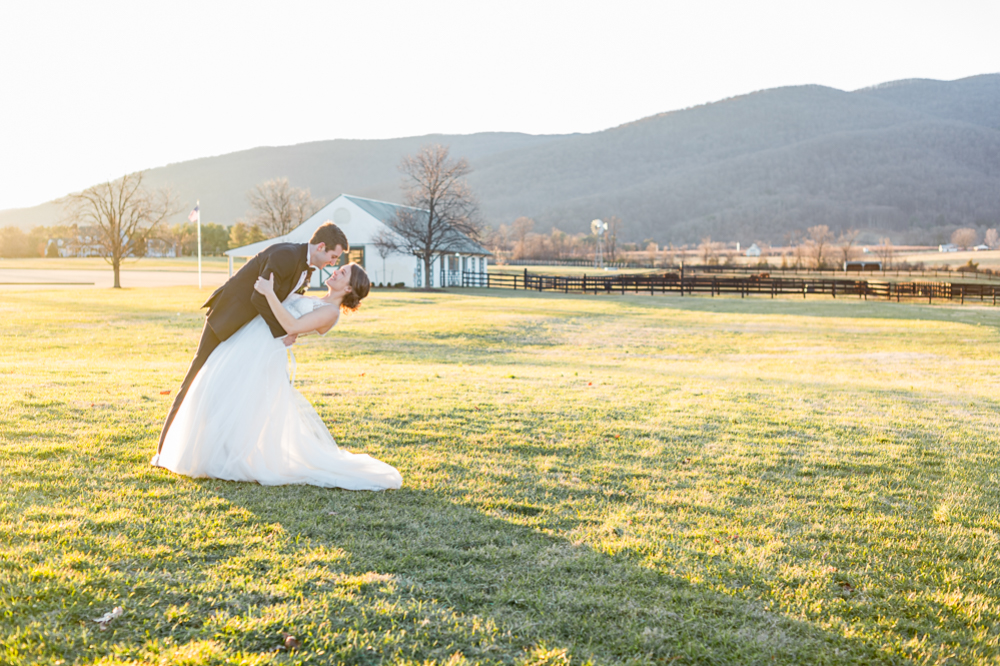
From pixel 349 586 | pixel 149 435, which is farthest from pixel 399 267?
pixel 349 586

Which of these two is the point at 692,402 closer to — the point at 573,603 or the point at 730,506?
the point at 730,506

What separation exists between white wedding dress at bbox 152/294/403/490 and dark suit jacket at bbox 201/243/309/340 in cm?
8

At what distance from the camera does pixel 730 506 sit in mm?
5551

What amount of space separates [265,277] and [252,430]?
1292mm

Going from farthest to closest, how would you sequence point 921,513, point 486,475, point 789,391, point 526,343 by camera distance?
point 526,343, point 789,391, point 486,475, point 921,513

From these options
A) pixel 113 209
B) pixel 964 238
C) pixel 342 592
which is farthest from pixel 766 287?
pixel 964 238

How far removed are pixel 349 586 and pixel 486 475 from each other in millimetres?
2471

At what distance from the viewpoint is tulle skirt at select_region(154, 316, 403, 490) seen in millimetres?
5484

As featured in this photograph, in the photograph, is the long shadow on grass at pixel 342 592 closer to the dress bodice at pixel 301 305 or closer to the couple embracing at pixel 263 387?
the couple embracing at pixel 263 387

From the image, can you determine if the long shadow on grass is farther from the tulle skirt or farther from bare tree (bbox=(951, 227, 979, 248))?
bare tree (bbox=(951, 227, 979, 248))

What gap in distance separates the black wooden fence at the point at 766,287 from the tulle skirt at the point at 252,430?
149 feet

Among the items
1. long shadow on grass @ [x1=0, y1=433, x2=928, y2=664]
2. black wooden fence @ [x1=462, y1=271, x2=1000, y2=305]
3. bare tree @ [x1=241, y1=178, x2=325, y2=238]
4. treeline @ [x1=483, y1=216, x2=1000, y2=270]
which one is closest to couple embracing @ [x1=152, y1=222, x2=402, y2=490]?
long shadow on grass @ [x1=0, y1=433, x2=928, y2=664]

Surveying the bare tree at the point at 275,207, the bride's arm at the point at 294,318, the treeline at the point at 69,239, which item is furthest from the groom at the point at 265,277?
the treeline at the point at 69,239

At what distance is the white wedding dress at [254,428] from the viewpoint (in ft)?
18.0
